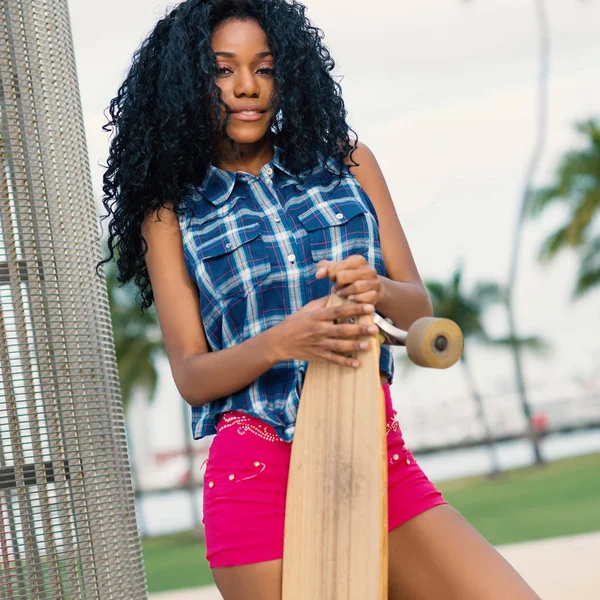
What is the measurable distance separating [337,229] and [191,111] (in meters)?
0.42

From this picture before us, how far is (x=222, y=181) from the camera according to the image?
2199 mm

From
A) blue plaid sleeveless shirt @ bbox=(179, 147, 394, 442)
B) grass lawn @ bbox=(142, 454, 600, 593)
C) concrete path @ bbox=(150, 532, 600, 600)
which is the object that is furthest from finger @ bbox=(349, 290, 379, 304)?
grass lawn @ bbox=(142, 454, 600, 593)

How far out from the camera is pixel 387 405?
2.08 metres

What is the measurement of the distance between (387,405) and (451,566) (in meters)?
0.35

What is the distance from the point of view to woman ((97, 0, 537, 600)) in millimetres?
1951

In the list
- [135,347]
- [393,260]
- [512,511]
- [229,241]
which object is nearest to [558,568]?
[393,260]

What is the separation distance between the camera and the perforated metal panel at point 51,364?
258 centimetres

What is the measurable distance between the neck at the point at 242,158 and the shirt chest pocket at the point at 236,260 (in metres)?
0.21

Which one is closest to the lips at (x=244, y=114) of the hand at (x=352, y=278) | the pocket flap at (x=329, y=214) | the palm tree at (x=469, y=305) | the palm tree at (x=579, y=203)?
the pocket flap at (x=329, y=214)

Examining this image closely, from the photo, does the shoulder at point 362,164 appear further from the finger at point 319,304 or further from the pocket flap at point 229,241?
the finger at point 319,304

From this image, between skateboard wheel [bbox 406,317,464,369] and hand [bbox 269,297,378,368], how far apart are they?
0.12 metres

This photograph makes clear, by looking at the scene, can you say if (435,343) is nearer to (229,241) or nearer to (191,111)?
(229,241)

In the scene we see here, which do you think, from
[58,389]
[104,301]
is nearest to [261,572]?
[58,389]

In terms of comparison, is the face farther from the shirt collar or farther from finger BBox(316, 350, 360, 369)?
finger BBox(316, 350, 360, 369)
